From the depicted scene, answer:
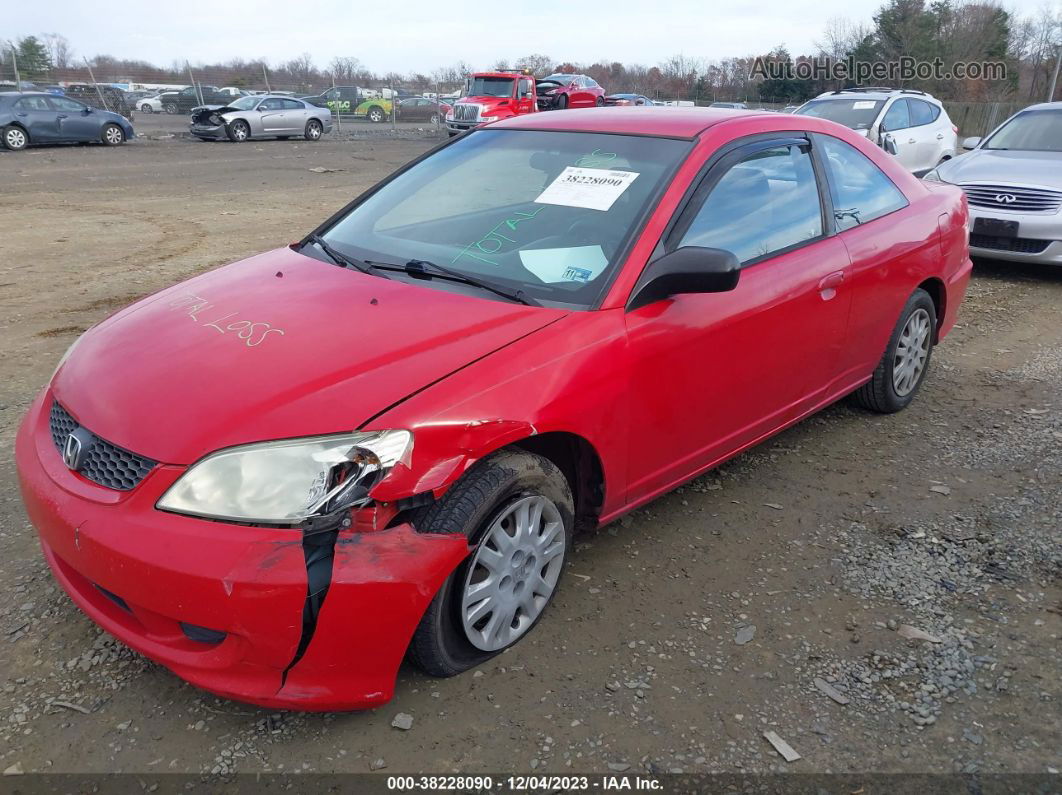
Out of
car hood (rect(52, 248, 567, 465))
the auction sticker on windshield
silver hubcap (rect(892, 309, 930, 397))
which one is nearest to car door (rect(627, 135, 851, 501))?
the auction sticker on windshield

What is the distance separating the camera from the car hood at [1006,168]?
7777mm

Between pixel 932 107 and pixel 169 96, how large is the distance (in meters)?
33.8

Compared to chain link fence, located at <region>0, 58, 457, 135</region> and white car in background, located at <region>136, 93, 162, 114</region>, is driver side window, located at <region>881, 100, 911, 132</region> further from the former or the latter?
white car in background, located at <region>136, 93, 162, 114</region>

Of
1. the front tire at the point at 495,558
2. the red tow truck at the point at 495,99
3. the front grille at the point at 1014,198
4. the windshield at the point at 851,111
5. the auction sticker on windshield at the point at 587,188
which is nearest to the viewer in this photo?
the front tire at the point at 495,558

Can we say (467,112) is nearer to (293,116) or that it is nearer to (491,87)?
(491,87)

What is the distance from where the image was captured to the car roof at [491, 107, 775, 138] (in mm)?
3363

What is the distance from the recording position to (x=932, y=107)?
13.6 meters

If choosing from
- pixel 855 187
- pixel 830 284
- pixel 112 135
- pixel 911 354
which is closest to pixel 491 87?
pixel 112 135

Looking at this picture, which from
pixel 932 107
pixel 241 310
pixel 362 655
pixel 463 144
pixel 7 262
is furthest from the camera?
pixel 932 107

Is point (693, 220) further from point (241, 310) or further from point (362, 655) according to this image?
point (362, 655)

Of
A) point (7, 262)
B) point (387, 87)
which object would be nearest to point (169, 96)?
point (387, 87)

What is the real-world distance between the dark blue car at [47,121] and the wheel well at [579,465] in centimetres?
2075

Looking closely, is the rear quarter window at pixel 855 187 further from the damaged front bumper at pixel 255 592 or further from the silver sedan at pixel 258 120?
the silver sedan at pixel 258 120

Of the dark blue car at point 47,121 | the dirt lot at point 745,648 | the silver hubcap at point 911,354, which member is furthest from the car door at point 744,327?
the dark blue car at point 47,121
